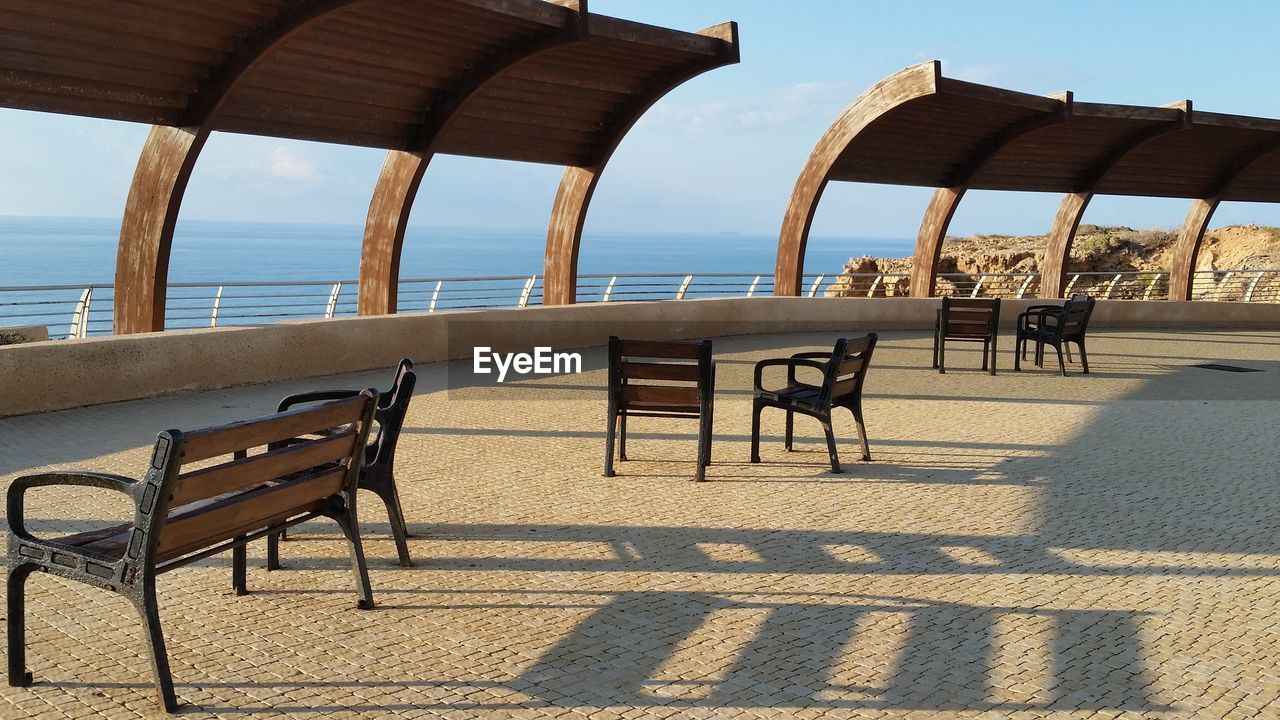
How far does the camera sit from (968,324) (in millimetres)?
11859

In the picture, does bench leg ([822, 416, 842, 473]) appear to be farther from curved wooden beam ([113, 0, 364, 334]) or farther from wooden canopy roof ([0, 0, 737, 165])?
curved wooden beam ([113, 0, 364, 334])

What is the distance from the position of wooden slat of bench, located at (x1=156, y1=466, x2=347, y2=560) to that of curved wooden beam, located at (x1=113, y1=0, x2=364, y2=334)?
19.0ft

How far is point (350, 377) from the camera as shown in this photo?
1027 cm

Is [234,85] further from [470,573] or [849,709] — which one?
[849,709]

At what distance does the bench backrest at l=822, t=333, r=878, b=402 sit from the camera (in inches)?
264

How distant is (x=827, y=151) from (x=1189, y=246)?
9301mm

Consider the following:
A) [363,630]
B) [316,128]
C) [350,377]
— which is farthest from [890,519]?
[316,128]

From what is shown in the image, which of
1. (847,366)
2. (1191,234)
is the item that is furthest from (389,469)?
(1191,234)

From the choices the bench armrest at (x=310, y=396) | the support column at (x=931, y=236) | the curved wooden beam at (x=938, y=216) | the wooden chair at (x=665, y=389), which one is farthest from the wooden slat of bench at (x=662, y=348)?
the support column at (x=931, y=236)

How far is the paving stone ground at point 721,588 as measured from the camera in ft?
11.4

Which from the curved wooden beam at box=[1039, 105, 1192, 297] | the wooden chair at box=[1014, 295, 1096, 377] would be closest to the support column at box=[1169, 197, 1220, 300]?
the curved wooden beam at box=[1039, 105, 1192, 297]

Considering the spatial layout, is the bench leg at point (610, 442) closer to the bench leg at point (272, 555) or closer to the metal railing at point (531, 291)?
the bench leg at point (272, 555)

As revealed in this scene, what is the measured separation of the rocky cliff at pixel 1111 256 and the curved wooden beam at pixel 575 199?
82.9 ft

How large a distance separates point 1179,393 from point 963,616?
25.6ft
